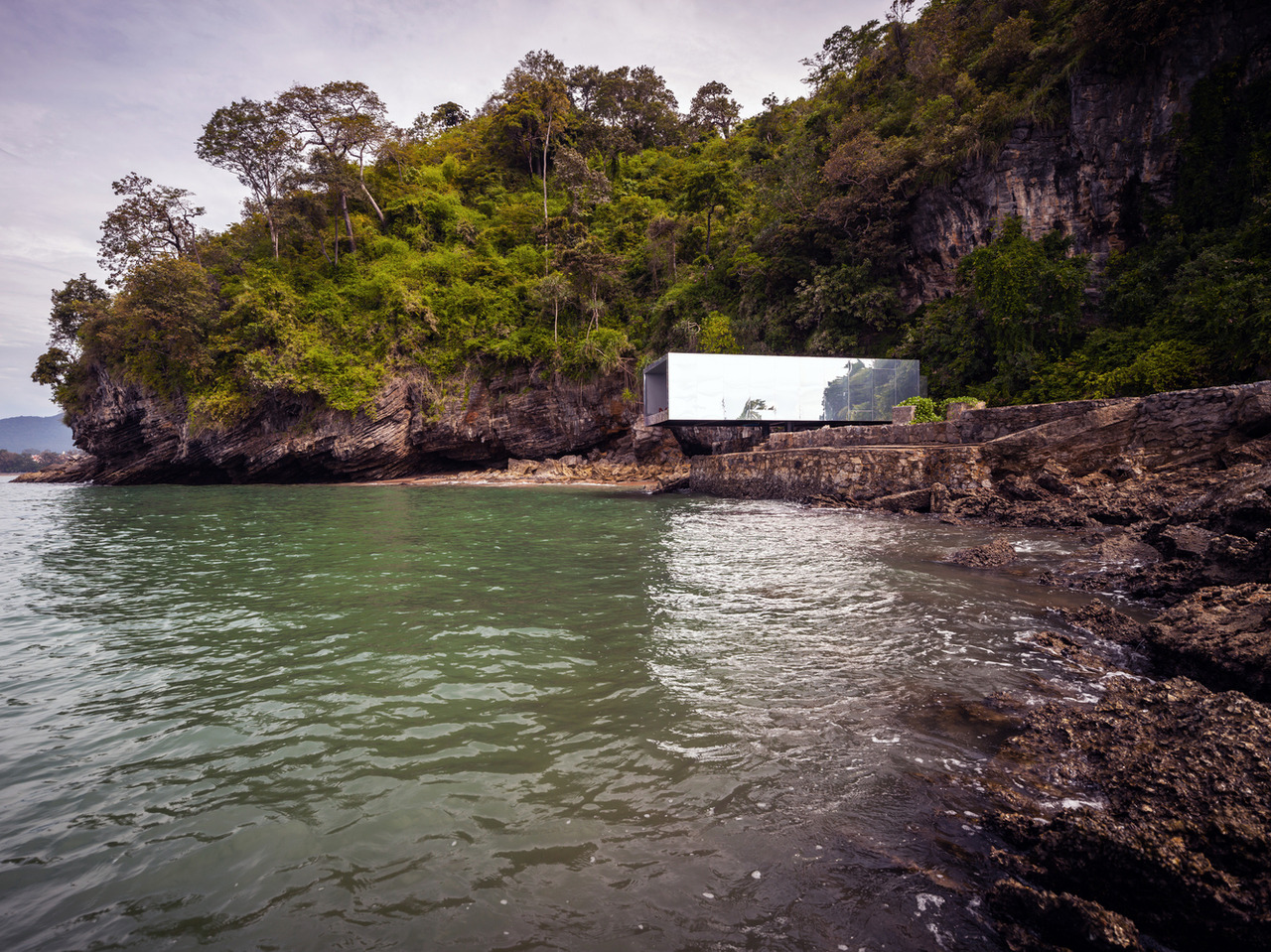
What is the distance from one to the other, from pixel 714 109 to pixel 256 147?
41.0 m

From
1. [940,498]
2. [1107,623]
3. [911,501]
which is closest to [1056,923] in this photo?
[1107,623]

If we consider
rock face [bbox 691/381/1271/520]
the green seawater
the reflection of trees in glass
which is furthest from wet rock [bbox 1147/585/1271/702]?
the reflection of trees in glass

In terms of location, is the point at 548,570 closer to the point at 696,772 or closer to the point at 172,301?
the point at 696,772

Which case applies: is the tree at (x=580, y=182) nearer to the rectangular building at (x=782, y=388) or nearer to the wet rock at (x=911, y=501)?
the rectangular building at (x=782, y=388)

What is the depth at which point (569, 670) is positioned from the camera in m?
4.67

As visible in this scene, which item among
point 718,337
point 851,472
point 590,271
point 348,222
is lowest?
point 851,472

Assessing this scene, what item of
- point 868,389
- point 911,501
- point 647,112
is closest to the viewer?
point 911,501

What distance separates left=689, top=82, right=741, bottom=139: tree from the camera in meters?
56.2

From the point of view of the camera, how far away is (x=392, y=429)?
35.5m

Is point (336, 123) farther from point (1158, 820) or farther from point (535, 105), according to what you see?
point (1158, 820)

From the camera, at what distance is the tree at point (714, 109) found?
5622 centimetres

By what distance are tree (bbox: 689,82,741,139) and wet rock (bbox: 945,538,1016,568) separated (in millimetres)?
58904

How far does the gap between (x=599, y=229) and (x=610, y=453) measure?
19191 millimetres

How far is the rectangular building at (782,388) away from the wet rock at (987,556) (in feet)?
50.4
